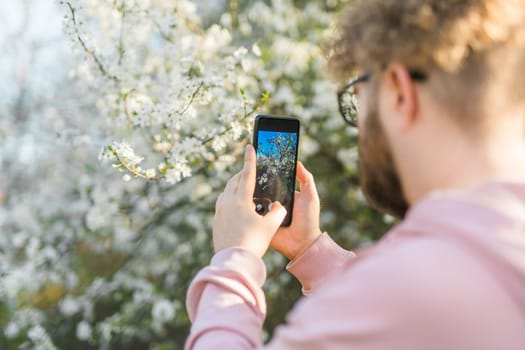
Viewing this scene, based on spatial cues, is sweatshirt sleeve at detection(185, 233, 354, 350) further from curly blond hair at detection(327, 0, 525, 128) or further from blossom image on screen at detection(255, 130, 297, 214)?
curly blond hair at detection(327, 0, 525, 128)

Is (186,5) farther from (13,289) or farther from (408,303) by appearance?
(408,303)

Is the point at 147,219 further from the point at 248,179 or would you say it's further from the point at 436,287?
the point at 436,287

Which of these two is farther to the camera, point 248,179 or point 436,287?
point 248,179

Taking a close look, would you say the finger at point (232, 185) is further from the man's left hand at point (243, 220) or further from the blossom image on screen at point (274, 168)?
the blossom image on screen at point (274, 168)

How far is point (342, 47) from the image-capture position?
0.94 m

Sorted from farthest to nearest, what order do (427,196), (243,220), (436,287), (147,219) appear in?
(147,219)
(243,220)
(427,196)
(436,287)

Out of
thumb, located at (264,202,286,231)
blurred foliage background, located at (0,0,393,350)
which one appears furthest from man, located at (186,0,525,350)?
blurred foliage background, located at (0,0,393,350)

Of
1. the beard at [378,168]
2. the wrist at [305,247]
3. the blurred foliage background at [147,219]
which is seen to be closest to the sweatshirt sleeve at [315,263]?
the wrist at [305,247]

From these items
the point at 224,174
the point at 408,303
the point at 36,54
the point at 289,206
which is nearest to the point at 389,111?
the point at 408,303

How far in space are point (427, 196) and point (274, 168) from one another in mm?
536

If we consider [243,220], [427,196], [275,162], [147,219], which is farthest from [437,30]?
[147,219]

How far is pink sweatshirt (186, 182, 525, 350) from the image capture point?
687 mm

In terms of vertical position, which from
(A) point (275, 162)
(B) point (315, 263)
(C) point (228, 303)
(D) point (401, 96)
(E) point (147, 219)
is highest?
(D) point (401, 96)

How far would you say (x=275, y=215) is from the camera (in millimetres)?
1129
